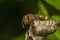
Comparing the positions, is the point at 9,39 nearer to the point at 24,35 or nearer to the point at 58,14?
the point at 24,35

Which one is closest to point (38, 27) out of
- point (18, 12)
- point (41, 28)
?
point (41, 28)

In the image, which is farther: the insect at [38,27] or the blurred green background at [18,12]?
the blurred green background at [18,12]

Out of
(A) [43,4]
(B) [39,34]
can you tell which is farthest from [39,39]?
(A) [43,4]

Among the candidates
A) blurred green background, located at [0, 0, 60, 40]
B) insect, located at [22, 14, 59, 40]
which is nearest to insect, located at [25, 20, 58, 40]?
insect, located at [22, 14, 59, 40]

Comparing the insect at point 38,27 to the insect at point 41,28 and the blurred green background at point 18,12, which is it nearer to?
Answer: the insect at point 41,28

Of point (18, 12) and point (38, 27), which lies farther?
point (18, 12)

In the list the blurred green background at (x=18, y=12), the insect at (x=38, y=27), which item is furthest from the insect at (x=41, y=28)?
the blurred green background at (x=18, y=12)

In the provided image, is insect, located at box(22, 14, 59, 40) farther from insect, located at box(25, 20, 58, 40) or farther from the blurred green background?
the blurred green background

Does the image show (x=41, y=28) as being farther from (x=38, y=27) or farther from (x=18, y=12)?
(x=18, y=12)

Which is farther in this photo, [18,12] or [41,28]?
[18,12]
